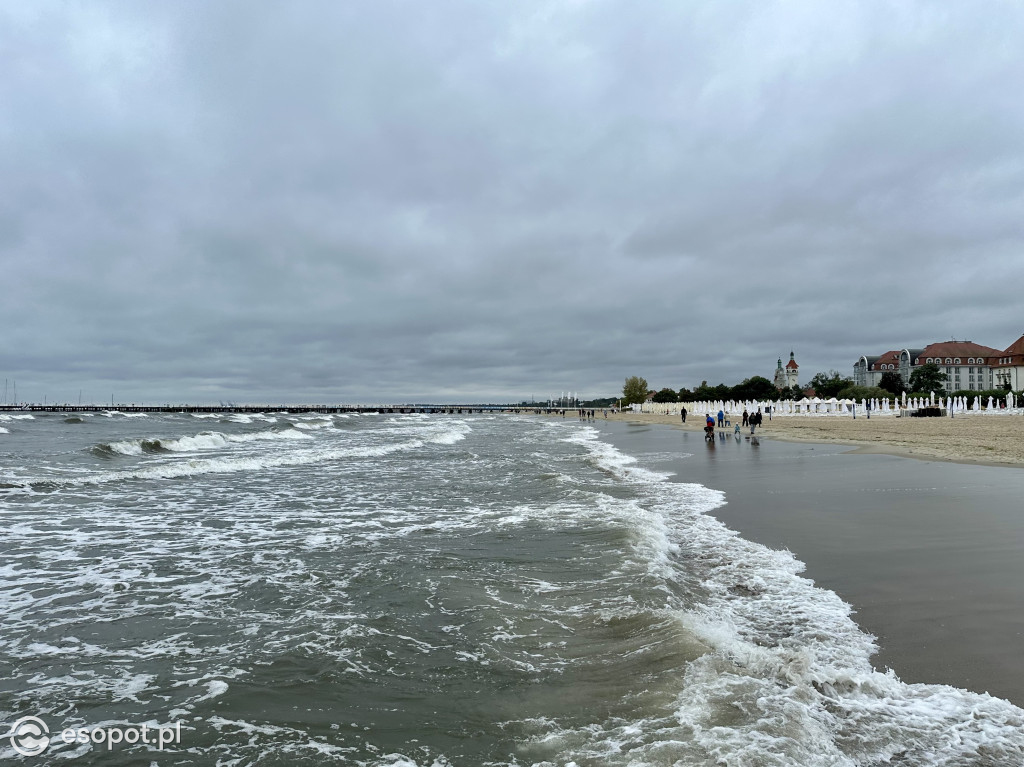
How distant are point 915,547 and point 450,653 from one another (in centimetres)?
638

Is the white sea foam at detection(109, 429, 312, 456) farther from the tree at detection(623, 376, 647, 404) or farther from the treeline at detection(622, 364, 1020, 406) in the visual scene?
the tree at detection(623, 376, 647, 404)

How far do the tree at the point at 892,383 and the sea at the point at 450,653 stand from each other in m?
148

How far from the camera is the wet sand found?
4496 millimetres

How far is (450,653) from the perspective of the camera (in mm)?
4855

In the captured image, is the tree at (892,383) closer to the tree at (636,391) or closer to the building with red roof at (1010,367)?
the building with red roof at (1010,367)

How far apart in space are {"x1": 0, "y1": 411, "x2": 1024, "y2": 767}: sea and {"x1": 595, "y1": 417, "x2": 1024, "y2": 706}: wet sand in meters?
0.33

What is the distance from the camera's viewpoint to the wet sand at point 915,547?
450 cm

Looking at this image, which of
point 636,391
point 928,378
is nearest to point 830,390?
point 928,378

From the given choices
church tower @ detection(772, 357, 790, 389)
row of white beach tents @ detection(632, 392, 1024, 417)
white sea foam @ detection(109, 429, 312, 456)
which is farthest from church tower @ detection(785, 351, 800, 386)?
white sea foam @ detection(109, 429, 312, 456)

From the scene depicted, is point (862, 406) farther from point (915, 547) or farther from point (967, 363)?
point (967, 363)

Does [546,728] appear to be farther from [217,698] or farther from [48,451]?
[48,451]

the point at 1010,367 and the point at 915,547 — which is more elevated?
the point at 1010,367
